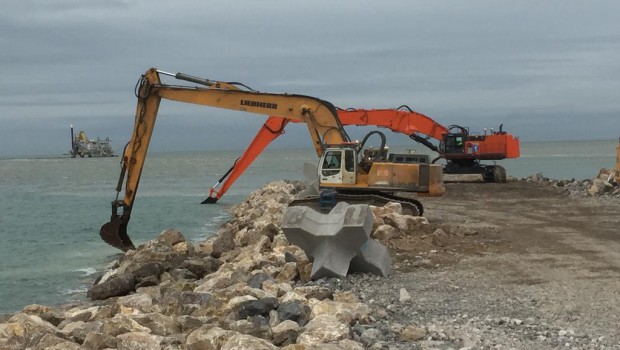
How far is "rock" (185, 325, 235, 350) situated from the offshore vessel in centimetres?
14426

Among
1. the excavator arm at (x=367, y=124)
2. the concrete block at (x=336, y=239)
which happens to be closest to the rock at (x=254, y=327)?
the concrete block at (x=336, y=239)

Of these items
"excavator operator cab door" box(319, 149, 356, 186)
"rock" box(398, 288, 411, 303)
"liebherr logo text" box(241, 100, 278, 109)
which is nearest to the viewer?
"rock" box(398, 288, 411, 303)

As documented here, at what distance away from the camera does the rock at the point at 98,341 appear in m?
6.73

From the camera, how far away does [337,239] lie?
9742 mm

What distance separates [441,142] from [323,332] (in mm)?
23967

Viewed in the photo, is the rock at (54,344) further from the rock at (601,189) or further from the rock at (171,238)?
the rock at (601,189)

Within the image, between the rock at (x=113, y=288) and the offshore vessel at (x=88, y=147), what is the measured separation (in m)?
138

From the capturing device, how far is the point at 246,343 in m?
6.24

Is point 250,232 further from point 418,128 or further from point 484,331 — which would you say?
point 418,128

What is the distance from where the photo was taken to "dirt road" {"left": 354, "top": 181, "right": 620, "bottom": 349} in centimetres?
709

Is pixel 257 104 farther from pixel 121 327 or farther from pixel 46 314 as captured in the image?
pixel 121 327

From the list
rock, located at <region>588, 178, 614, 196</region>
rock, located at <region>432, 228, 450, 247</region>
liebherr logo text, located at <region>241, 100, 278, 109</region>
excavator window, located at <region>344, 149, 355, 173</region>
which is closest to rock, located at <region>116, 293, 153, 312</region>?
rock, located at <region>432, 228, 450, 247</region>

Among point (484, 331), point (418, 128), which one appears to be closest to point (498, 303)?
point (484, 331)

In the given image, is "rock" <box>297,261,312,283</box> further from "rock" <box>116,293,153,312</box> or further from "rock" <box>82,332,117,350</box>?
"rock" <box>82,332,117,350</box>
